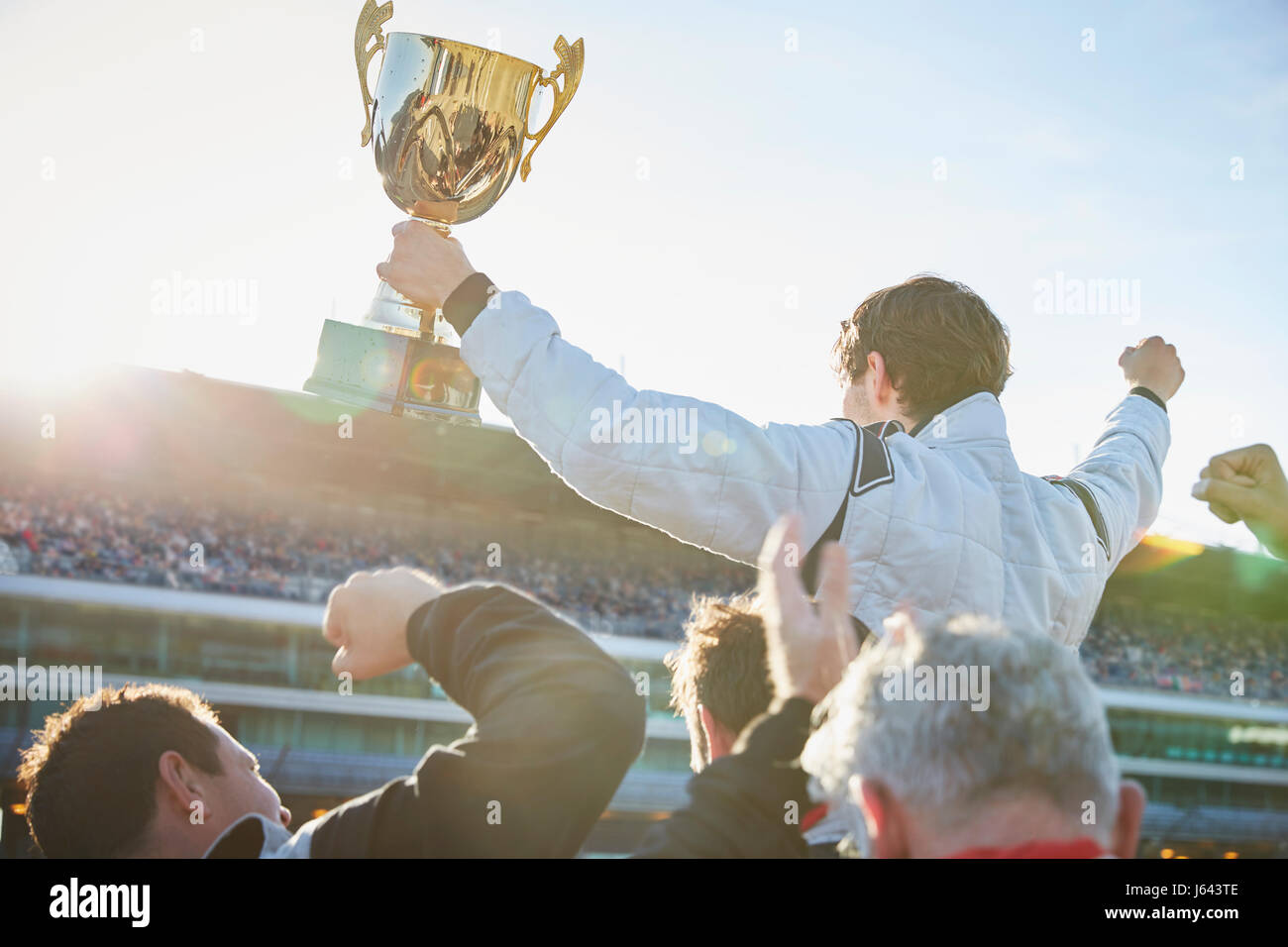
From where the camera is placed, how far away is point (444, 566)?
18422mm

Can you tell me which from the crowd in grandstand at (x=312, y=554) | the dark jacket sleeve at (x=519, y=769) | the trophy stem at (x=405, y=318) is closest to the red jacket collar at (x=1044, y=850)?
the dark jacket sleeve at (x=519, y=769)

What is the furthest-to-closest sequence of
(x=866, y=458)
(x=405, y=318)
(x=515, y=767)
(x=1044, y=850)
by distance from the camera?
1. (x=405, y=318)
2. (x=866, y=458)
3. (x=515, y=767)
4. (x=1044, y=850)

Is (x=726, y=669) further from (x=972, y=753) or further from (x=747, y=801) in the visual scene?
(x=972, y=753)

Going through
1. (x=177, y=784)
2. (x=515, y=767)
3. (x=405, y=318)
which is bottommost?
(x=177, y=784)

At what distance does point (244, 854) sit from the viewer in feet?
4.61

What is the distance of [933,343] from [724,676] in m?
0.61

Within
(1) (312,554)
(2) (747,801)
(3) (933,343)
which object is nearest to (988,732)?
(2) (747,801)

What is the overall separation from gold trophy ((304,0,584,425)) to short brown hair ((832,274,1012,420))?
64 cm

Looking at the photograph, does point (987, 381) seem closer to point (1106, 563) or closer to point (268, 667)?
point (1106, 563)

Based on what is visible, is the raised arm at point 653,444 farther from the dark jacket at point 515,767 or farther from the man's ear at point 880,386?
the man's ear at point 880,386

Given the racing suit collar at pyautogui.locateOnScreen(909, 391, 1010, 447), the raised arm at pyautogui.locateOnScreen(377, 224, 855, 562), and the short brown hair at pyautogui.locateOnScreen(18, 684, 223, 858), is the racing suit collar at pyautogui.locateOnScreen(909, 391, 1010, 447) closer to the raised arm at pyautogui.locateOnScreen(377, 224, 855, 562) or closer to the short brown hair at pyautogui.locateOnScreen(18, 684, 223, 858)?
the raised arm at pyautogui.locateOnScreen(377, 224, 855, 562)

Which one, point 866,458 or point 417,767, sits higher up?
point 866,458

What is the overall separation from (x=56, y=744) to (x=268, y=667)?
1429 cm
